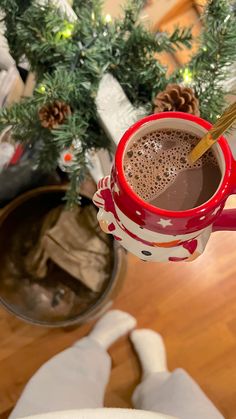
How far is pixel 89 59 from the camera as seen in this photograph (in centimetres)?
74

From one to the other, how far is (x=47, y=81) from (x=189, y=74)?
203 millimetres

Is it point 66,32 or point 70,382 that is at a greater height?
point 66,32

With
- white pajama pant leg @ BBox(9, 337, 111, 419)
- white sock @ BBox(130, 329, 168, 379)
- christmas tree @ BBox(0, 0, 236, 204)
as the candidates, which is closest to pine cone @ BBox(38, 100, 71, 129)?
christmas tree @ BBox(0, 0, 236, 204)

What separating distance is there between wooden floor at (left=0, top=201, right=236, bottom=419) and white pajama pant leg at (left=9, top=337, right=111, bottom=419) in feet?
0.28

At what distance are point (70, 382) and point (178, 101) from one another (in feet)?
1.96

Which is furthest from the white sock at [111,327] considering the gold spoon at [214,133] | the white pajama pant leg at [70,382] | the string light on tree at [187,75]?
the gold spoon at [214,133]

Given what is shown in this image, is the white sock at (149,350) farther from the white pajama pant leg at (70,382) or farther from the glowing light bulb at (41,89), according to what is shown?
the glowing light bulb at (41,89)

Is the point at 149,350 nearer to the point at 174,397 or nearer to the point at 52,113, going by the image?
the point at 174,397

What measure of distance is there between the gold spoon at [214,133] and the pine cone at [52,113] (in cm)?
27

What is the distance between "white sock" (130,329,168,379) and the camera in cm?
115

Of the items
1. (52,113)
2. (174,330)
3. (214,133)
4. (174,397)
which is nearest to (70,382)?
(174,397)

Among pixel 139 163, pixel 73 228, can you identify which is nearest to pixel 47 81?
pixel 139 163

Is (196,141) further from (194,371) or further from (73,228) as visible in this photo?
(194,371)

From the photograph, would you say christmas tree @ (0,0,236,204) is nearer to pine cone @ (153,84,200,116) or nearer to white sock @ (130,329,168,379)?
pine cone @ (153,84,200,116)
